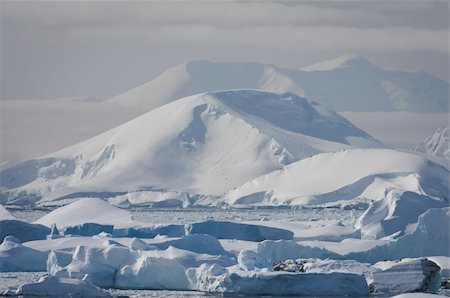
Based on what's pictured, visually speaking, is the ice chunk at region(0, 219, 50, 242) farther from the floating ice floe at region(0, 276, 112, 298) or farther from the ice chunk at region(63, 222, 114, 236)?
the floating ice floe at region(0, 276, 112, 298)

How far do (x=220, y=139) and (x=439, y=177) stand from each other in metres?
41.2

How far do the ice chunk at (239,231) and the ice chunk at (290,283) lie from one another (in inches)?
477

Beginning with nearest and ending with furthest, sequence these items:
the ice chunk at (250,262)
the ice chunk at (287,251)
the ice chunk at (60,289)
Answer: the ice chunk at (60,289), the ice chunk at (250,262), the ice chunk at (287,251)

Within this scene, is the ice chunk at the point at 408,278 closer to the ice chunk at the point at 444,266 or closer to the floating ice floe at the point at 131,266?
the ice chunk at the point at 444,266

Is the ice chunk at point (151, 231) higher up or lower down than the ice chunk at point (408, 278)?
lower down

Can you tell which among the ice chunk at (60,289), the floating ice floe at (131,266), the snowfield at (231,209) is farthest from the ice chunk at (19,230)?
the ice chunk at (60,289)

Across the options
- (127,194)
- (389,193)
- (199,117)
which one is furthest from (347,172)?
(389,193)

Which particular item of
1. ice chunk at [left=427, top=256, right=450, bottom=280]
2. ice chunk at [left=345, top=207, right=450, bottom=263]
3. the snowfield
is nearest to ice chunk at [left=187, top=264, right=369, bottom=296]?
the snowfield

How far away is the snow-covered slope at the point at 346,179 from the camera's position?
9356 centimetres

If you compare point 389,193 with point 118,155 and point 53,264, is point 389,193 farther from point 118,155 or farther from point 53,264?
point 118,155

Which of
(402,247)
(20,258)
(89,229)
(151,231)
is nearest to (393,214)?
(402,247)

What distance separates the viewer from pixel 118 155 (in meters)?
136

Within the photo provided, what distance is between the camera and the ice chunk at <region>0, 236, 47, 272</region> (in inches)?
1056

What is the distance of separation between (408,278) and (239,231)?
14002 mm
